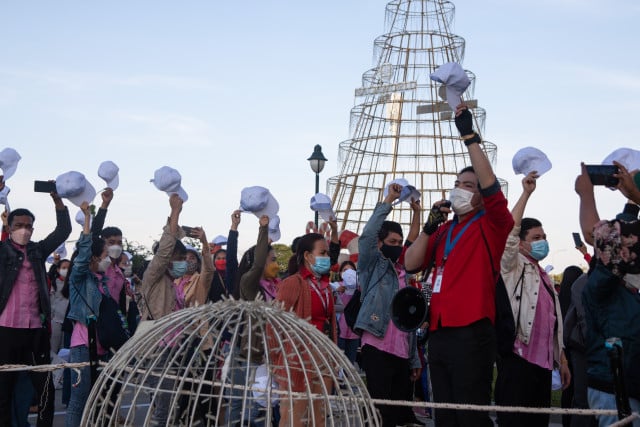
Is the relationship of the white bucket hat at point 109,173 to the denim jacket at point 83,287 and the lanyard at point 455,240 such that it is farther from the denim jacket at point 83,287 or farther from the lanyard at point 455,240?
the lanyard at point 455,240

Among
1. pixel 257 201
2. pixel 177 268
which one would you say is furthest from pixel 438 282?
pixel 177 268

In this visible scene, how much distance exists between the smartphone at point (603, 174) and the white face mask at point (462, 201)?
2.69ft

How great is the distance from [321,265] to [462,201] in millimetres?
2373

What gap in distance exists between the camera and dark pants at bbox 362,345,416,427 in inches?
317

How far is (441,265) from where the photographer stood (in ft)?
20.1

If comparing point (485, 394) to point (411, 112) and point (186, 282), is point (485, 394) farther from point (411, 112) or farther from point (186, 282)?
point (411, 112)

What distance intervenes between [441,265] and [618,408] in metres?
1.61

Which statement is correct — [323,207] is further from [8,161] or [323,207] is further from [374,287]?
[8,161]

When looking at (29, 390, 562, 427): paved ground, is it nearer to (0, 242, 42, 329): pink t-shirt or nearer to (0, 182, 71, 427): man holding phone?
(0, 182, 71, 427): man holding phone

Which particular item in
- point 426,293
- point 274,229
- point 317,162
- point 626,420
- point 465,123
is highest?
point 317,162

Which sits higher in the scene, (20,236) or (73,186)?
(73,186)

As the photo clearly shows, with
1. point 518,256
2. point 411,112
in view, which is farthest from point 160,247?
point 411,112

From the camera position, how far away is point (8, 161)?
8836 mm

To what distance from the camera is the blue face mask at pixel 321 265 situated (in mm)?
8164
